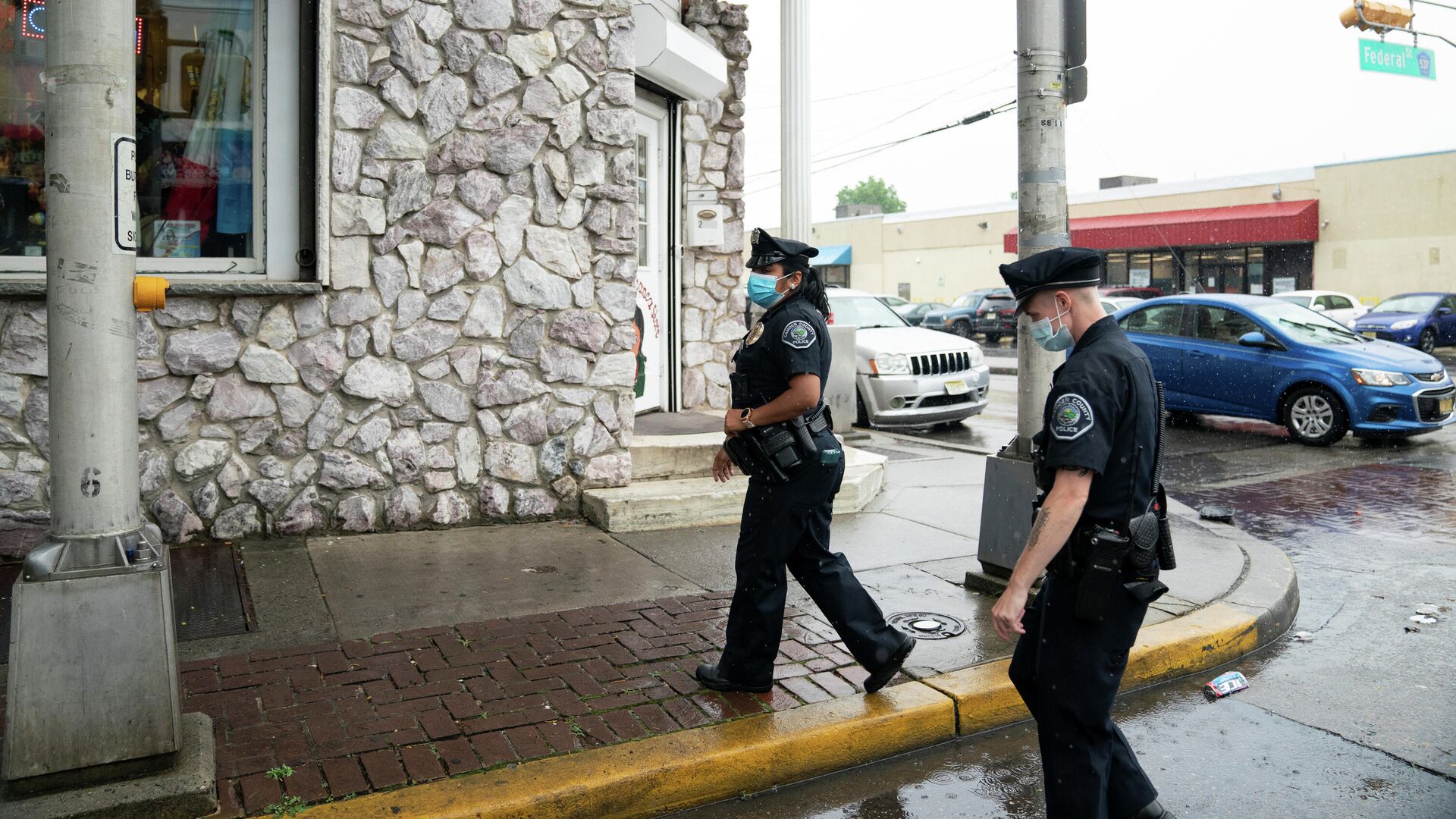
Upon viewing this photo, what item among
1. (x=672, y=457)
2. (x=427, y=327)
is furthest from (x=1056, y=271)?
(x=672, y=457)

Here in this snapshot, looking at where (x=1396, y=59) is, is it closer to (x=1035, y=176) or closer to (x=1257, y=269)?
(x=1035, y=176)

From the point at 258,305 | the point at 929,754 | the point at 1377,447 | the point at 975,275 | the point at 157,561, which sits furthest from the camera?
the point at 975,275

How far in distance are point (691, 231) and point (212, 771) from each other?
7.30 m

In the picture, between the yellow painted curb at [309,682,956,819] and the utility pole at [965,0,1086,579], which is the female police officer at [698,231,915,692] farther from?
the utility pole at [965,0,1086,579]

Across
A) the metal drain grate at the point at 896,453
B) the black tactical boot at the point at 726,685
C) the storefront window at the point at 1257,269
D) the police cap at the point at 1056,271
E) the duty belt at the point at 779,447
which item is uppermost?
the storefront window at the point at 1257,269

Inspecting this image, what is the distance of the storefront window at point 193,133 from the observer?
645 centimetres

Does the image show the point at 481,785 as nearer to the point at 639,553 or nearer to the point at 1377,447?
the point at 639,553

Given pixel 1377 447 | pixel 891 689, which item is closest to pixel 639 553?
pixel 891 689

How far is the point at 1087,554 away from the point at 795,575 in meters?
1.65

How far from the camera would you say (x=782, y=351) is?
4.31m

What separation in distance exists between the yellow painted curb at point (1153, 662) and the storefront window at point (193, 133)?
4803mm

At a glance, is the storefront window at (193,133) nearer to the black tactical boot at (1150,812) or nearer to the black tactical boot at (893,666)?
the black tactical boot at (893,666)

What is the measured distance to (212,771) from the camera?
3.57 m

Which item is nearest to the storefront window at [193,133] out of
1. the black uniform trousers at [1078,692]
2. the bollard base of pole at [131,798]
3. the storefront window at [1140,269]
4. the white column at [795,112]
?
the bollard base of pole at [131,798]
